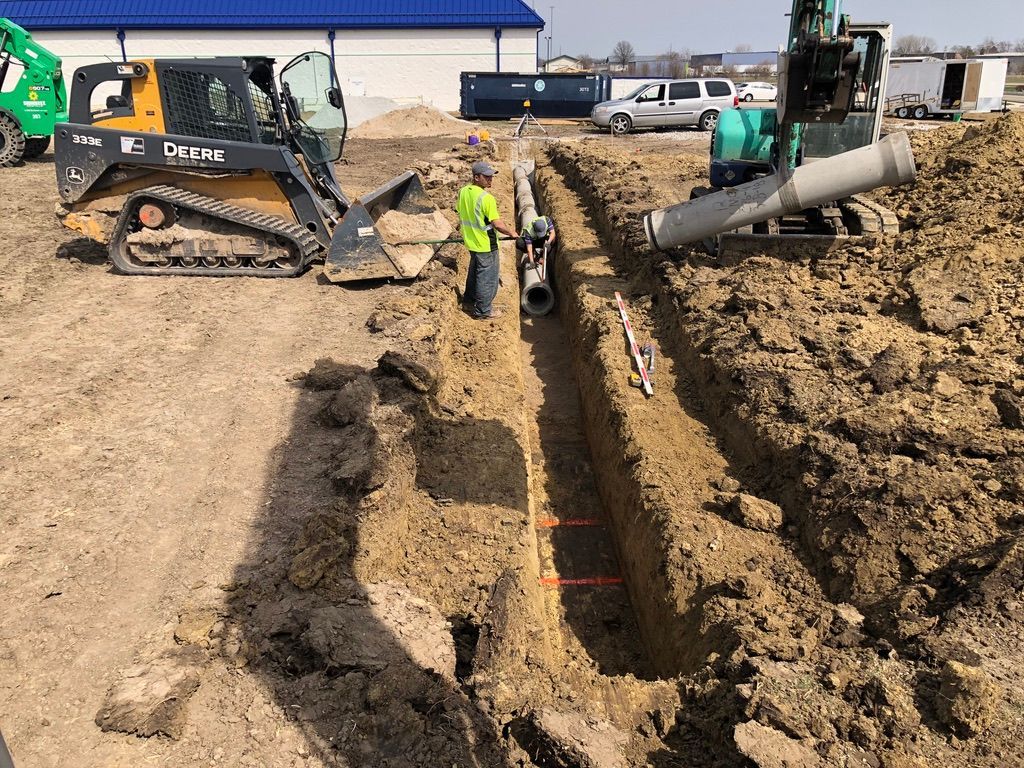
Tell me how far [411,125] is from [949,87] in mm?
21131

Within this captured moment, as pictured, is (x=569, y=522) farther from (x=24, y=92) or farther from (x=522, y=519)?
(x=24, y=92)

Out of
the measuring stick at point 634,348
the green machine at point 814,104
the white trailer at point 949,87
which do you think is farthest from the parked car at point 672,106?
the measuring stick at point 634,348

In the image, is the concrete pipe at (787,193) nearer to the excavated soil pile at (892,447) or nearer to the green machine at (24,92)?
the excavated soil pile at (892,447)

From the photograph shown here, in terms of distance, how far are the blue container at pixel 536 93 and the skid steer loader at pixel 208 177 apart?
79.0 feet

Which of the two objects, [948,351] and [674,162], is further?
[674,162]

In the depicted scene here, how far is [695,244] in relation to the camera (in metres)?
9.59

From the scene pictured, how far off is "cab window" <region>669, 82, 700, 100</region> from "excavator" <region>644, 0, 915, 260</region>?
55.9 feet

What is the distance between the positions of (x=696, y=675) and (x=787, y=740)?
2.45 ft

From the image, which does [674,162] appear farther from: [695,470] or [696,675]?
[696,675]

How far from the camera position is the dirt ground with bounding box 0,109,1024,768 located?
315cm

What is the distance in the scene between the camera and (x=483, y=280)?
8.48m

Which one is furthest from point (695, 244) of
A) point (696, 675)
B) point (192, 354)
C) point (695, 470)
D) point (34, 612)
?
point (34, 612)

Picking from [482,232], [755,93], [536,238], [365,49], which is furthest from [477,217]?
[365,49]

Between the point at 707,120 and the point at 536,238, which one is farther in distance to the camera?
the point at 707,120
